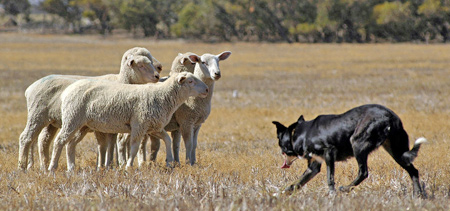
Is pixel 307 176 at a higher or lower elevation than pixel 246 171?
higher

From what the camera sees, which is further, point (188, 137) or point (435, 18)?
point (435, 18)

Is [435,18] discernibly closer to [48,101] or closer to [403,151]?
[48,101]

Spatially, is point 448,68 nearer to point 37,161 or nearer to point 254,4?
point 37,161

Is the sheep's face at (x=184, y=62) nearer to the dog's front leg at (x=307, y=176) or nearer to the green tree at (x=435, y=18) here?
the dog's front leg at (x=307, y=176)

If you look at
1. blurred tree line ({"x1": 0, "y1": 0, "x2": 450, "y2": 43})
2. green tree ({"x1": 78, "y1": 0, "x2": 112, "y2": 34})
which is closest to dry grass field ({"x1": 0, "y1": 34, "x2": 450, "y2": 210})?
blurred tree line ({"x1": 0, "y1": 0, "x2": 450, "y2": 43})

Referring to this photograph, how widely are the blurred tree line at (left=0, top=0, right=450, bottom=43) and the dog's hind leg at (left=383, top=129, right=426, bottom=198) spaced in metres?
75.8

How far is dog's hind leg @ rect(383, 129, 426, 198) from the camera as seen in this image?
6148 millimetres

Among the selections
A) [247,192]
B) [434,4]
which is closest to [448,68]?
[247,192]

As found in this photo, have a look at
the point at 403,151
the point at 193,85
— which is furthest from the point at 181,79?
the point at 403,151

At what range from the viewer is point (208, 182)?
21.8 ft

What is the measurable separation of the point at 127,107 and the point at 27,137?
1820 millimetres

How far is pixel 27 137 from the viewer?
28.3 feet

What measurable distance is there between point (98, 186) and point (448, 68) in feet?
97.4

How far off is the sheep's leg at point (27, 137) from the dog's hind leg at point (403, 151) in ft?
16.4
